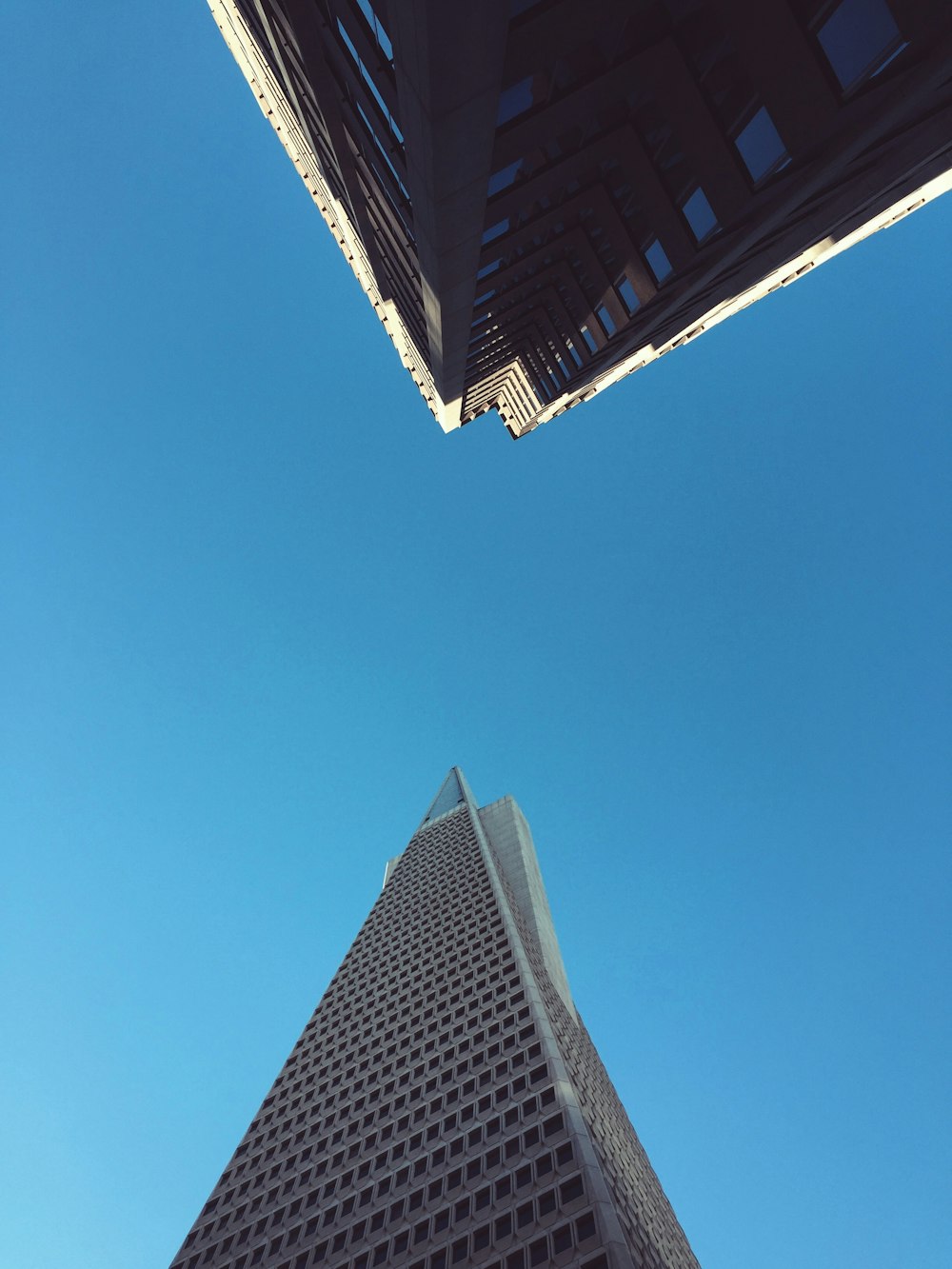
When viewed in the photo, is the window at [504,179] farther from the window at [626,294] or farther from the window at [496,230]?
the window at [626,294]

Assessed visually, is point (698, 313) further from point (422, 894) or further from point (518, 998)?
point (422, 894)

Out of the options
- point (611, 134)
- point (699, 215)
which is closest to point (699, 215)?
point (699, 215)

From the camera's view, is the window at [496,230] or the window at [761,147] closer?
the window at [761,147]

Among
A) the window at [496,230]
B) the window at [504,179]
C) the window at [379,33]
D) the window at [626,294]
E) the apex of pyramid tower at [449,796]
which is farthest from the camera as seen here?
the apex of pyramid tower at [449,796]

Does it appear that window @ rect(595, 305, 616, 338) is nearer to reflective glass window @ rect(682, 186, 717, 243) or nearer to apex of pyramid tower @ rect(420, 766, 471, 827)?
reflective glass window @ rect(682, 186, 717, 243)

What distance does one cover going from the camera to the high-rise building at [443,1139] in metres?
38.2

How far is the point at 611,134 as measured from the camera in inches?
750

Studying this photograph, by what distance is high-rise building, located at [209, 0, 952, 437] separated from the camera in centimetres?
1224

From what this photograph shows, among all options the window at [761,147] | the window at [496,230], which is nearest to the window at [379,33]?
the window at [496,230]

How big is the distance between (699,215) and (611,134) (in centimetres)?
291

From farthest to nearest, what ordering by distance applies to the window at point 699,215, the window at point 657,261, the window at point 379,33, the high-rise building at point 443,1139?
the high-rise building at point 443,1139
the window at point 657,261
the window at point 699,215
the window at point 379,33

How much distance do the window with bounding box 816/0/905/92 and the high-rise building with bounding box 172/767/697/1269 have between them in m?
40.0

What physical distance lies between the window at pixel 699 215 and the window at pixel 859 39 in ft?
16.3

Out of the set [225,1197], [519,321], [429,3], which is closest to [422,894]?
[225,1197]
